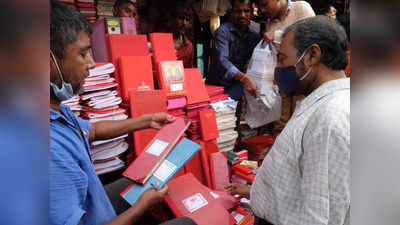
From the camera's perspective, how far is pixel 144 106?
80.5 inches

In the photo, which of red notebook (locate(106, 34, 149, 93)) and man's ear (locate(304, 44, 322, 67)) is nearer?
man's ear (locate(304, 44, 322, 67))

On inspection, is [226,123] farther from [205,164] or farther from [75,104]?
[75,104]

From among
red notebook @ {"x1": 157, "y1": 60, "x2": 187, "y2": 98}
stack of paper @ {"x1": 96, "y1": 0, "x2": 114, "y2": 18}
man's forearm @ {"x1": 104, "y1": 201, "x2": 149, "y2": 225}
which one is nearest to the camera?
man's forearm @ {"x1": 104, "y1": 201, "x2": 149, "y2": 225}

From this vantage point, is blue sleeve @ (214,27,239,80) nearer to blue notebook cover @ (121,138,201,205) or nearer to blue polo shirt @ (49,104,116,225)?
blue notebook cover @ (121,138,201,205)

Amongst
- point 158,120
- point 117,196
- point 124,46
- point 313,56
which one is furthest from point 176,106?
point 313,56

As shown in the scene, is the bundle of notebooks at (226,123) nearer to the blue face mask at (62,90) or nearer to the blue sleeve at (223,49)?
the blue sleeve at (223,49)

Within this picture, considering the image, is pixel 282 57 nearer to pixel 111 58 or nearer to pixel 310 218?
pixel 310 218

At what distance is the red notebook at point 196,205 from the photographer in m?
1.58

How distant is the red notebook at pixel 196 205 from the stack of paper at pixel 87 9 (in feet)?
8.42

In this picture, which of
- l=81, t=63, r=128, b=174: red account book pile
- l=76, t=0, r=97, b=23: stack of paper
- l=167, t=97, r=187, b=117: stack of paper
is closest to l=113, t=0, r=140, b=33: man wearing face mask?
l=76, t=0, r=97, b=23: stack of paper

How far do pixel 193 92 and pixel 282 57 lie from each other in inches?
44.4

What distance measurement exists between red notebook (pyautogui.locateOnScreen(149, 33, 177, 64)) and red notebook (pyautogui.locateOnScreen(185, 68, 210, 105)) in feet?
0.77

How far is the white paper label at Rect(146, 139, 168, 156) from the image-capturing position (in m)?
1.60

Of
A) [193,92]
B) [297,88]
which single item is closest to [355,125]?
[297,88]
